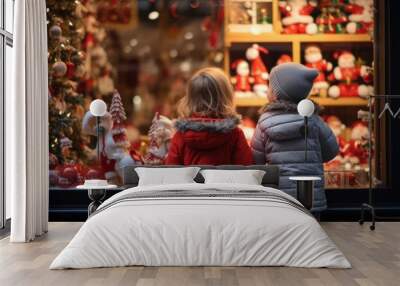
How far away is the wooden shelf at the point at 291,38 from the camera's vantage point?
889cm

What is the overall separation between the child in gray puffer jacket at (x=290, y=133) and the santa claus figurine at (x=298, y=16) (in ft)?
3.95

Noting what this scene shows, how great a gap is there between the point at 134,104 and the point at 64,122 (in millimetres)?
886

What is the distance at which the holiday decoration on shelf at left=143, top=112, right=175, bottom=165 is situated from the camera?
8.60 meters

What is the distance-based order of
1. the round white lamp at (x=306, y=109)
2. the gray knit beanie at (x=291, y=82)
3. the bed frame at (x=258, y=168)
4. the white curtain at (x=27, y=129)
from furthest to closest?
the gray knit beanie at (x=291, y=82), the bed frame at (x=258, y=168), the round white lamp at (x=306, y=109), the white curtain at (x=27, y=129)

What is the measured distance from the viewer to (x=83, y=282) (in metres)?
4.79

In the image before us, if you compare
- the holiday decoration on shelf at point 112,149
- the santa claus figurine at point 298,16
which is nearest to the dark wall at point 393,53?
the santa claus figurine at point 298,16

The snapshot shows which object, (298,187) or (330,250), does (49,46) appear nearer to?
(298,187)

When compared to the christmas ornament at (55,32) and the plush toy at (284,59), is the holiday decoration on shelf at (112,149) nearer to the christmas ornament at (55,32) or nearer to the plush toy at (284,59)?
the christmas ornament at (55,32)

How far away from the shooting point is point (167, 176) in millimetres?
7266

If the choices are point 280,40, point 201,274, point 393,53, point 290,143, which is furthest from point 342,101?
point 201,274

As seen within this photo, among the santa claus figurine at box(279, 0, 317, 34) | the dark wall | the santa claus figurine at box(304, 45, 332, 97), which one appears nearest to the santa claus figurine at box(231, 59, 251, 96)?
the santa claus figurine at box(279, 0, 317, 34)

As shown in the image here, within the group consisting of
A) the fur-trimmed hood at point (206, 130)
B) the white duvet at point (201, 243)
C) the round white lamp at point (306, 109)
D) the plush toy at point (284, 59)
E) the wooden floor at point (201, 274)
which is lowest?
the wooden floor at point (201, 274)

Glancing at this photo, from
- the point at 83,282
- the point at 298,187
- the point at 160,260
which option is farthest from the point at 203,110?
the point at 83,282

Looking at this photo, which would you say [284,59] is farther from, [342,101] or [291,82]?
[291,82]
